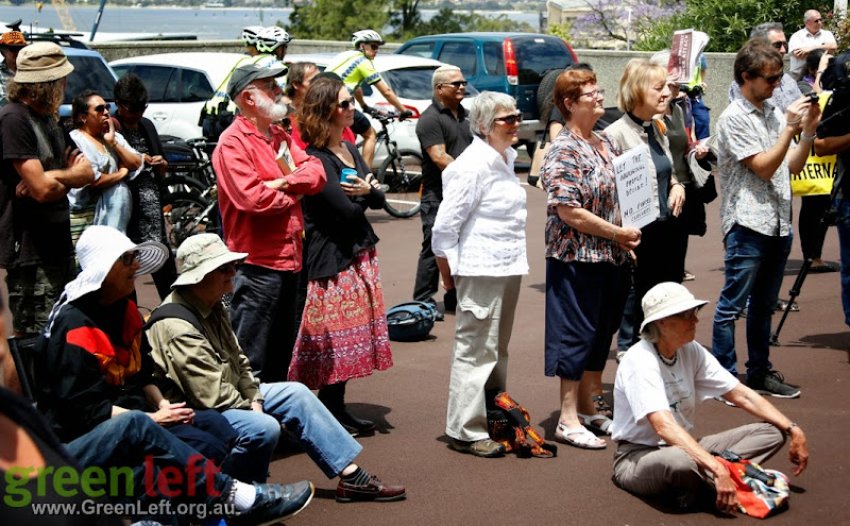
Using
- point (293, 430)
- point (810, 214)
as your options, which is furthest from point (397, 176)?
point (293, 430)

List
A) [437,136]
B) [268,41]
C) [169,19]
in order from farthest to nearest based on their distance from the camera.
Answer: [169,19]
[268,41]
[437,136]

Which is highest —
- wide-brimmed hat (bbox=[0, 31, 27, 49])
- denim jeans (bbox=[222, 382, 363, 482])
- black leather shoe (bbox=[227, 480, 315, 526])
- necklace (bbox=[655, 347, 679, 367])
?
wide-brimmed hat (bbox=[0, 31, 27, 49])

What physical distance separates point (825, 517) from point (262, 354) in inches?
119

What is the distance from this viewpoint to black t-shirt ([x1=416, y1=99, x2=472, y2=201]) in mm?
9359

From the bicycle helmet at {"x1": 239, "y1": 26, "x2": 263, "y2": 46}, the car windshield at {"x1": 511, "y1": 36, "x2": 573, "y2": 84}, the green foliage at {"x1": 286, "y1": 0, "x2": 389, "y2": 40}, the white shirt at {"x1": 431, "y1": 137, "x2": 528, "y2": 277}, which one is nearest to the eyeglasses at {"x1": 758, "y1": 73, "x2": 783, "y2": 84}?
the white shirt at {"x1": 431, "y1": 137, "x2": 528, "y2": 277}

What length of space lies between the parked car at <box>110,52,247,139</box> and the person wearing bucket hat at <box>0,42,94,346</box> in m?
8.83

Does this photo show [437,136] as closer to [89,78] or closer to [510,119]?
[510,119]

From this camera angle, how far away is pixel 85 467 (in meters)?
4.61

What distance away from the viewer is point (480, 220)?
6297 mm

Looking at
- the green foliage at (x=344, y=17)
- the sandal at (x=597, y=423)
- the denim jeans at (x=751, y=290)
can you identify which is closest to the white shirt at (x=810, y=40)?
the denim jeans at (x=751, y=290)

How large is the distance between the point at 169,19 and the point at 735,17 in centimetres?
6389

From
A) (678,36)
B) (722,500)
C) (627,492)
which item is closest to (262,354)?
(627,492)

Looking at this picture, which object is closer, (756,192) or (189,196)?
(756,192)

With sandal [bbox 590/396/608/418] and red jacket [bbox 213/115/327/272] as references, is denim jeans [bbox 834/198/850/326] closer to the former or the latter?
sandal [bbox 590/396/608/418]
